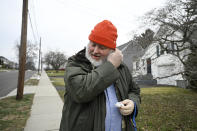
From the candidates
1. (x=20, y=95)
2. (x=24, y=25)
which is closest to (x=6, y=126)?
(x=20, y=95)

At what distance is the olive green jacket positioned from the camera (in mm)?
949

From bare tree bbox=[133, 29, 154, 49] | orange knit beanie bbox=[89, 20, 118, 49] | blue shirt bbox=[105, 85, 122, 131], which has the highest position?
bare tree bbox=[133, 29, 154, 49]

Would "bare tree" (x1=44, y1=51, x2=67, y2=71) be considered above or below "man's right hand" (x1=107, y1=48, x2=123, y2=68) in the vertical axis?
above

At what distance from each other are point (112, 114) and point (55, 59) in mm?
55248

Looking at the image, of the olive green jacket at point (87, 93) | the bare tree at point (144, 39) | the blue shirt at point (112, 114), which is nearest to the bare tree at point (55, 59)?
the bare tree at point (144, 39)

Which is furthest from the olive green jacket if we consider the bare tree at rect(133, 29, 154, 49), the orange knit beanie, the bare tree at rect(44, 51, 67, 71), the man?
the bare tree at rect(44, 51, 67, 71)

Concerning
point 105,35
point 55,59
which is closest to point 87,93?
point 105,35

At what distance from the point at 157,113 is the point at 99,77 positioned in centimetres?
472

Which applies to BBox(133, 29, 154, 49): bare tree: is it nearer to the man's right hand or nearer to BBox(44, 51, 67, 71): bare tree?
the man's right hand

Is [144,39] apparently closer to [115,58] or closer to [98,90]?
[115,58]

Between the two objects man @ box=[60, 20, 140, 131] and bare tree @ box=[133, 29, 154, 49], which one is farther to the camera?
bare tree @ box=[133, 29, 154, 49]

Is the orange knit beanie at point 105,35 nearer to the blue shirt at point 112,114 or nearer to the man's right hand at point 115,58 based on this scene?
the man's right hand at point 115,58

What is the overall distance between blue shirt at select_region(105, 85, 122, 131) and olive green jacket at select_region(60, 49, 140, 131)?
0.04 meters

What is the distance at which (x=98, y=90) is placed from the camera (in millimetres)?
953
